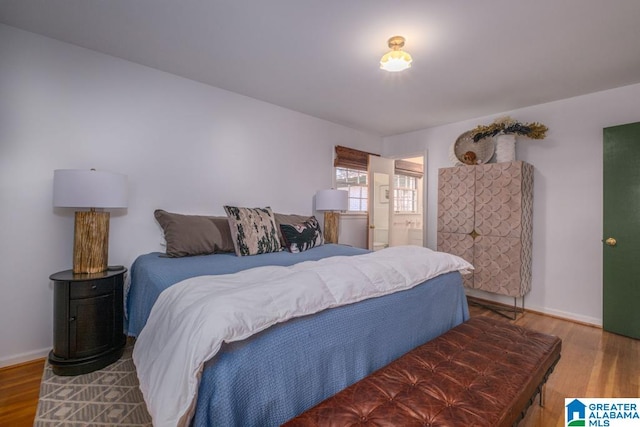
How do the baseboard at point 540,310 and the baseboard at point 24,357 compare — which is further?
the baseboard at point 540,310

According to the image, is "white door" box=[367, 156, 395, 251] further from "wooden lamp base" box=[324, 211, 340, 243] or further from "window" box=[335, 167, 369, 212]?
"wooden lamp base" box=[324, 211, 340, 243]

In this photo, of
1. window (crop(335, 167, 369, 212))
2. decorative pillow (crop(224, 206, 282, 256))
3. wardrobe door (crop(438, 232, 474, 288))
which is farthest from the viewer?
window (crop(335, 167, 369, 212))

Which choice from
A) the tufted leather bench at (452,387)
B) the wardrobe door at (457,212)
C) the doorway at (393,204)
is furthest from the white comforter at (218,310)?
the doorway at (393,204)

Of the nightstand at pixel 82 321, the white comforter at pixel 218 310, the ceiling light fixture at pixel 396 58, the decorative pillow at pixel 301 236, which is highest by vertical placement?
the ceiling light fixture at pixel 396 58

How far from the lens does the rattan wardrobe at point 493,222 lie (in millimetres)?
3195

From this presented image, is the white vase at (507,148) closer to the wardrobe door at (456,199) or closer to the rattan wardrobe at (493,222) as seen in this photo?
the rattan wardrobe at (493,222)

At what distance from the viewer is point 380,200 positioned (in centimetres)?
503

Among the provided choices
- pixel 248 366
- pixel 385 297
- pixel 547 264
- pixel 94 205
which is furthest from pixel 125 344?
pixel 547 264

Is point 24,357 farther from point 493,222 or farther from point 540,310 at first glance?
point 540,310

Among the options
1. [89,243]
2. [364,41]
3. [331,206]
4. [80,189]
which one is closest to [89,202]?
[80,189]

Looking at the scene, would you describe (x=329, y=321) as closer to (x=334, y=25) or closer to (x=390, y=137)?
(x=334, y=25)

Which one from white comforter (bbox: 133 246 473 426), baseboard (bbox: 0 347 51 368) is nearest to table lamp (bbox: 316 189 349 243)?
white comforter (bbox: 133 246 473 426)

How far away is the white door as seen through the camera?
451 centimetres

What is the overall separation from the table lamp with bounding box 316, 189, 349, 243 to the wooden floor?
2.47 m
